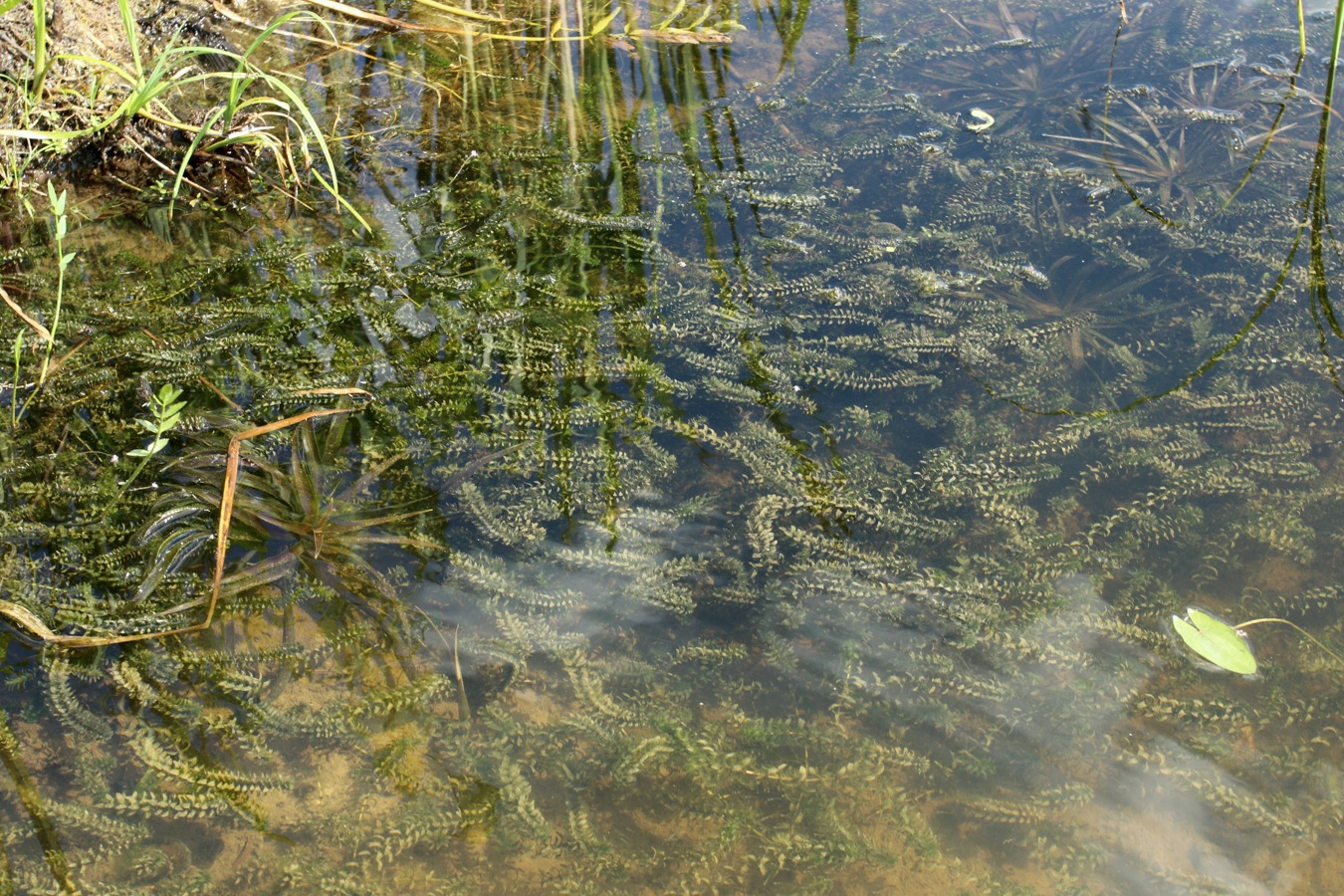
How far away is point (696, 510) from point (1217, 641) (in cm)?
126

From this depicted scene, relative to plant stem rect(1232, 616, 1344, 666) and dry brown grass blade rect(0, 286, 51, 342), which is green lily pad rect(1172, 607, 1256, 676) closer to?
plant stem rect(1232, 616, 1344, 666)

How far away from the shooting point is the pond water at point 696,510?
1892 millimetres

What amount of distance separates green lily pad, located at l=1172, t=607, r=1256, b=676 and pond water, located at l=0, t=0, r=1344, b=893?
5 cm

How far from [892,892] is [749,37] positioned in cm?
362

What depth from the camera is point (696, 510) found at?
243 centimetres

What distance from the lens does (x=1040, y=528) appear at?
238 cm

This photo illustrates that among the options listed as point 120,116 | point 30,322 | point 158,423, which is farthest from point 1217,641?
point 120,116

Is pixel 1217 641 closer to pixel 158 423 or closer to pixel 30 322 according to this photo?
pixel 158 423

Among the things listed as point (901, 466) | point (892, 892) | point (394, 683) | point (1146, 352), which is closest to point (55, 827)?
point (394, 683)

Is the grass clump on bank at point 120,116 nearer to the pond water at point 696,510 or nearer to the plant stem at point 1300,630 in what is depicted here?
the pond water at point 696,510

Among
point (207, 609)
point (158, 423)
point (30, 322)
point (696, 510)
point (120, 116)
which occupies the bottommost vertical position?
point (207, 609)

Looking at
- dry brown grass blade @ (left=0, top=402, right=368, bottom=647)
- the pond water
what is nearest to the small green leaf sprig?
the pond water

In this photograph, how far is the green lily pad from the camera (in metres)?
2.12

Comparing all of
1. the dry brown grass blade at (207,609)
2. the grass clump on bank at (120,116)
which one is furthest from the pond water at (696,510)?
the grass clump on bank at (120,116)
